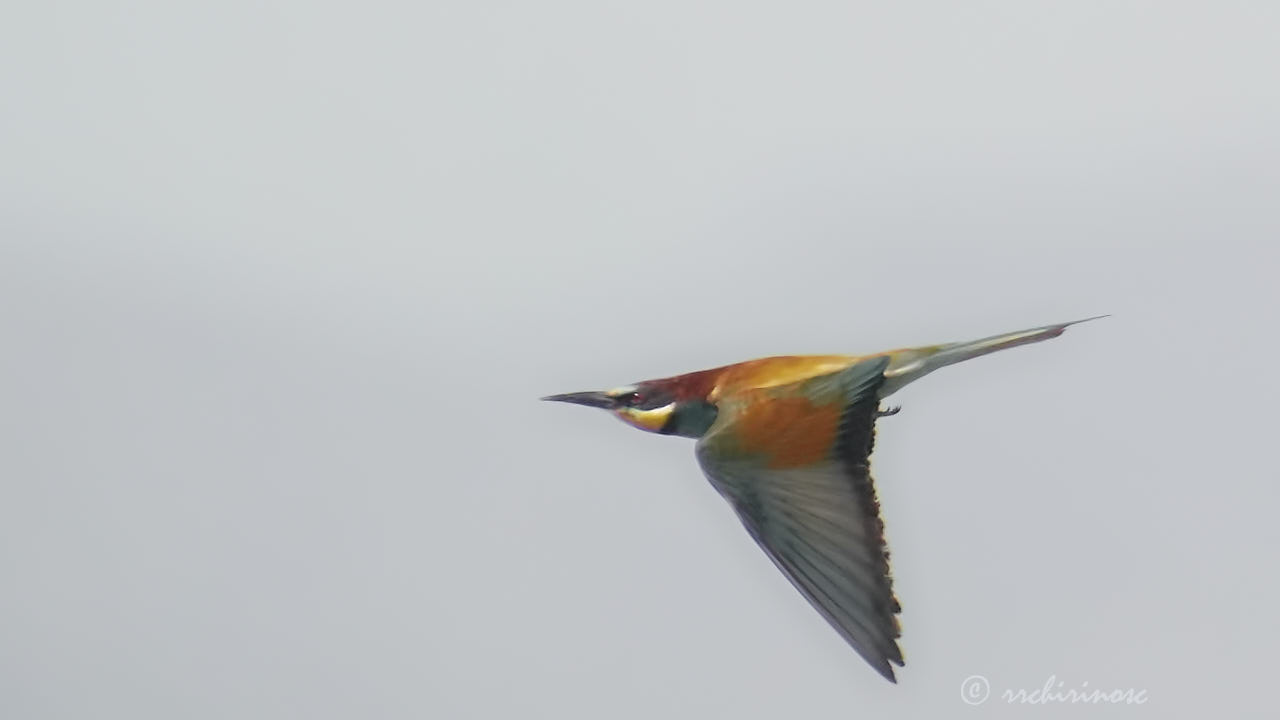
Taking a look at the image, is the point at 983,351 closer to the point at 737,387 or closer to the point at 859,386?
the point at 859,386

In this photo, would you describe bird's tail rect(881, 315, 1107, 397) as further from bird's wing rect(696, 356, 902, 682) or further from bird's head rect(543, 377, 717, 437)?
bird's head rect(543, 377, 717, 437)

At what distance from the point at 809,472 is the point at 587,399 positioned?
72 centimetres

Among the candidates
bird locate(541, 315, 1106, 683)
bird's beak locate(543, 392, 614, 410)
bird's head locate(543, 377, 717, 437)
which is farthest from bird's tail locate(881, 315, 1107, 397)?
bird's beak locate(543, 392, 614, 410)

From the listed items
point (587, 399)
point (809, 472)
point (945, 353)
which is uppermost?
point (587, 399)

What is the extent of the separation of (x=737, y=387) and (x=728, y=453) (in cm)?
18

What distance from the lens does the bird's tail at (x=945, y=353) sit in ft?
13.7

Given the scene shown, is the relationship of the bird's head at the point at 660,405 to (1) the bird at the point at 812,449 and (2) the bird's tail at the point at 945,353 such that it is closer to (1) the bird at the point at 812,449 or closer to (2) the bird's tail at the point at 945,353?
(1) the bird at the point at 812,449

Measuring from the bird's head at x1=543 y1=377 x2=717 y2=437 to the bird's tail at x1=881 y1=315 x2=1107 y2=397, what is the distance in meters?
0.49

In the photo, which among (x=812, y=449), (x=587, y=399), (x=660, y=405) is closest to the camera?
(x=812, y=449)

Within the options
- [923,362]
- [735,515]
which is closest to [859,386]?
[923,362]

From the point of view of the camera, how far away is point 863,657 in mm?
3975

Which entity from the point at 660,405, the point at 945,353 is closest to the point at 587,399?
the point at 660,405

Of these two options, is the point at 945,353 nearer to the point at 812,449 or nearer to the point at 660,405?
the point at 812,449

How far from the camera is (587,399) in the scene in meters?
4.55
